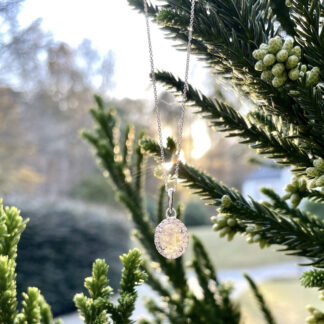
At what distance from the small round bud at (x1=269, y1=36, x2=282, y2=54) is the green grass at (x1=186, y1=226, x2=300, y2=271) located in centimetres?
973

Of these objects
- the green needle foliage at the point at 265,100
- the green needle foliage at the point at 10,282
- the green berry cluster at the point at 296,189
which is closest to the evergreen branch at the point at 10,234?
the green needle foliage at the point at 10,282

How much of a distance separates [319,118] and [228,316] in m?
0.80

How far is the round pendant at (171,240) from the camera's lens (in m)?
0.82

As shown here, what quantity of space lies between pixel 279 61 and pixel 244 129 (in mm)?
188

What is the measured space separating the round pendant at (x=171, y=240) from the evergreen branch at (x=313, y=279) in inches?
9.8

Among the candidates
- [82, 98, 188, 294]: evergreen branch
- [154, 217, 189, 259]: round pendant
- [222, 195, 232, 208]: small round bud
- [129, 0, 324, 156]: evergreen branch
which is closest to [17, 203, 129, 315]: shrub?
[82, 98, 188, 294]: evergreen branch

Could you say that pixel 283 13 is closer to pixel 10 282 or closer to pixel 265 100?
pixel 265 100

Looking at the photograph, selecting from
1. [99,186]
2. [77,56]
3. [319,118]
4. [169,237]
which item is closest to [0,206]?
[169,237]

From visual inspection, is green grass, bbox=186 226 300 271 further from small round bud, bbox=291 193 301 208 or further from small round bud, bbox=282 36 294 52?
small round bud, bbox=282 36 294 52

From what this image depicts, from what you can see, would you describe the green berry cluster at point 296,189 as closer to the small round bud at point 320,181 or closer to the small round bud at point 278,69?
the small round bud at point 320,181

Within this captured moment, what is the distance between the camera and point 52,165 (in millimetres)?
16406

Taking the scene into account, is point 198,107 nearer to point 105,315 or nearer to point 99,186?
point 105,315

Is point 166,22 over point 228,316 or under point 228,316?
over

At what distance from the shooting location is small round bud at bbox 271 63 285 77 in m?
0.54
